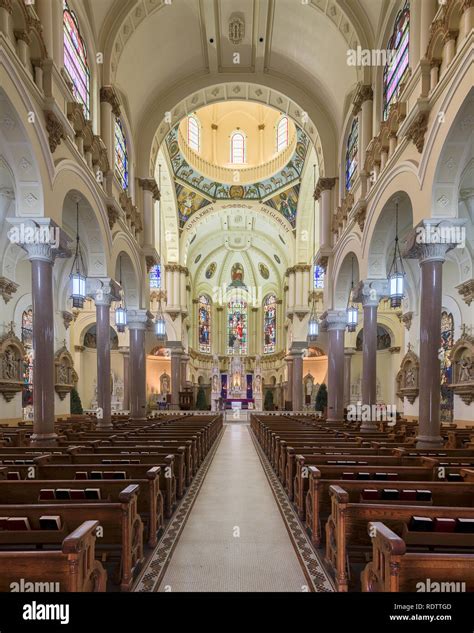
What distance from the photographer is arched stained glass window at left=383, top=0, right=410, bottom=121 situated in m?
11.9

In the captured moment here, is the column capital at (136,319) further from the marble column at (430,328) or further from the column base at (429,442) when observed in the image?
the column base at (429,442)

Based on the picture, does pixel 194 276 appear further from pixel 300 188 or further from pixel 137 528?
pixel 137 528

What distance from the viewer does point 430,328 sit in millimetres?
9148

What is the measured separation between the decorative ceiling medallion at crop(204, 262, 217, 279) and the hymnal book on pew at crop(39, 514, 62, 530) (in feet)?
122

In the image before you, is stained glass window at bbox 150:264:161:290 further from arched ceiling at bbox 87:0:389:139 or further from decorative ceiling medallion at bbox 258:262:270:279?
arched ceiling at bbox 87:0:389:139

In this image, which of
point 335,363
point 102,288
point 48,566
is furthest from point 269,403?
point 48,566

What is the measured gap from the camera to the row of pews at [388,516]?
111 inches

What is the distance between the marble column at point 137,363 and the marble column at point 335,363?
776 centimetres

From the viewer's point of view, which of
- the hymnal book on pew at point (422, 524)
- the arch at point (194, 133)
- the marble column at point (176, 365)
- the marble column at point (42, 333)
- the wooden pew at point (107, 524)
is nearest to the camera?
the wooden pew at point (107, 524)

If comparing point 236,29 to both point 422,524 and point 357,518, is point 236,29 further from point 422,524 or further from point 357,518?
point 422,524

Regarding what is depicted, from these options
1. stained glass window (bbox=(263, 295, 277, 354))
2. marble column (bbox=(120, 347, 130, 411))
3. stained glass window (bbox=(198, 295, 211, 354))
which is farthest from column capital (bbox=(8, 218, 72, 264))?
stained glass window (bbox=(263, 295, 277, 354))

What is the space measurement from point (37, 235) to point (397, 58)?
11.0m

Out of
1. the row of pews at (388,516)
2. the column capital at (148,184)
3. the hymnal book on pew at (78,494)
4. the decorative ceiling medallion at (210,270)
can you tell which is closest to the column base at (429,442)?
the row of pews at (388,516)
